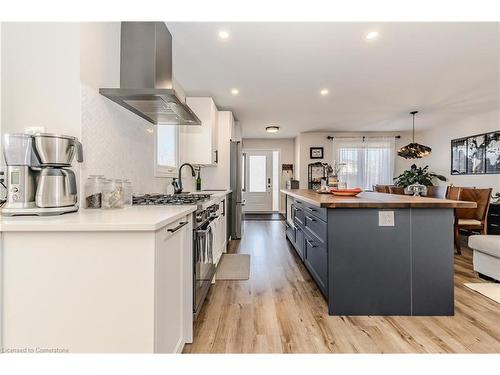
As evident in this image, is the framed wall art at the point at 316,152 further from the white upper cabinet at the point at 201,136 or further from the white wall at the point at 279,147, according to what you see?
the white upper cabinet at the point at 201,136

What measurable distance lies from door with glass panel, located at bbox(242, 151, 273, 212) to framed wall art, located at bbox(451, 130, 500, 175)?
487 centimetres

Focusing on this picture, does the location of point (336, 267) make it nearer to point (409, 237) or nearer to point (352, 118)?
point (409, 237)

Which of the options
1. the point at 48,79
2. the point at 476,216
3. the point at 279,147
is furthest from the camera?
the point at 279,147

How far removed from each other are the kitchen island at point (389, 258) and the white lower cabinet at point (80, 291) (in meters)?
1.43

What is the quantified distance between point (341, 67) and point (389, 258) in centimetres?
226

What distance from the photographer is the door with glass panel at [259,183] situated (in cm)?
901

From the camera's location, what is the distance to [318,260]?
8.31ft

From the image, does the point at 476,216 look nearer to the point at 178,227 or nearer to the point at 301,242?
the point at 301,242

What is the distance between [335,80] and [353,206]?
7.36ft

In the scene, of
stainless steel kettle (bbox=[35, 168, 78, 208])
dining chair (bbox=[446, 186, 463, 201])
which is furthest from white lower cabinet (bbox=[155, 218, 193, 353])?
dining chair (bbox=[446, 186, 463, 201])

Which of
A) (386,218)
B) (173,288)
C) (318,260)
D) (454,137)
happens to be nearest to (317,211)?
(318,260)

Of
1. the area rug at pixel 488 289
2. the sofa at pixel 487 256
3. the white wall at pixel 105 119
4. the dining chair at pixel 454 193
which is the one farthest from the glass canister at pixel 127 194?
the dining chair at pixel 454 193

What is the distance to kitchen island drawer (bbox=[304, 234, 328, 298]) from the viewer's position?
2.28 metres

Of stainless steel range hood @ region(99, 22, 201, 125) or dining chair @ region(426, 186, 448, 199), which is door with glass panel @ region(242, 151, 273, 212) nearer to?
dining chair @ region(426, 186, 448, 199)
